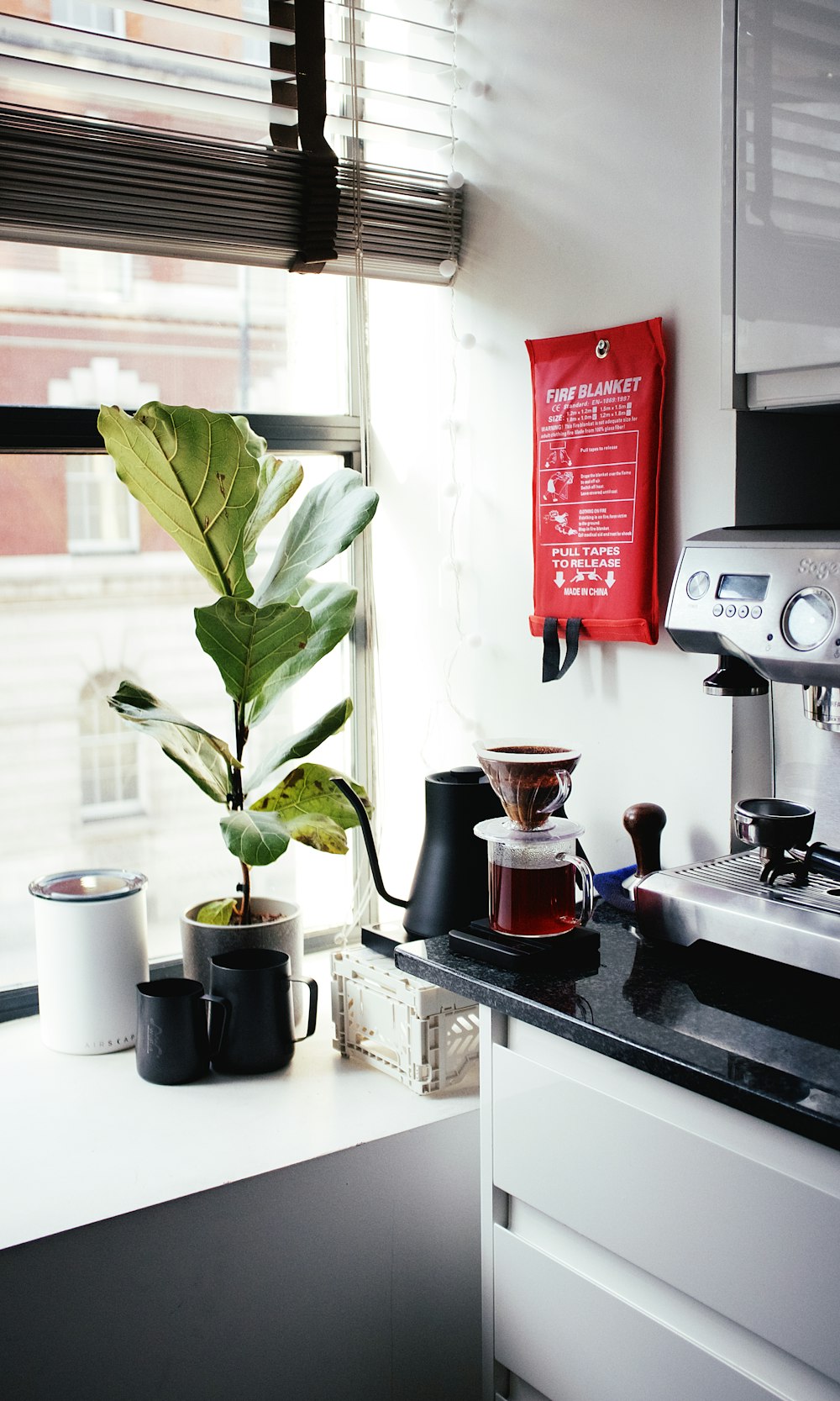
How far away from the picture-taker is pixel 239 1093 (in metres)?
1.71

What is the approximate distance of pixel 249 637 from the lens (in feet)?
5.48

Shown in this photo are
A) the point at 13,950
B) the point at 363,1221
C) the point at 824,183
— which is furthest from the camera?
the point at 13,950

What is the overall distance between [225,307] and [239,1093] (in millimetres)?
1282

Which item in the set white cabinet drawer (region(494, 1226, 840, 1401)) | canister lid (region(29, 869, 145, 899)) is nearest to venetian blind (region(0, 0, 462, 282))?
canister lid (region(29, 869, 145, 899))

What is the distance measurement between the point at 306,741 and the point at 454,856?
271mm

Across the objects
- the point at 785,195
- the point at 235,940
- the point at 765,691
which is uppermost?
the point at 785,195

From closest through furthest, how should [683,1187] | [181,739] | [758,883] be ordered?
1. [683,1187]
2. [758,883]
3. [181,739]

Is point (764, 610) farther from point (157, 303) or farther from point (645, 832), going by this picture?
point (157, 303)

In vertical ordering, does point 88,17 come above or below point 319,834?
above

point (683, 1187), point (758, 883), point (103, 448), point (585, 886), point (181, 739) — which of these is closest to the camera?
point (683, 1187)

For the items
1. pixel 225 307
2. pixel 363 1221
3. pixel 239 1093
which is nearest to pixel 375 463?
pixel 225 307

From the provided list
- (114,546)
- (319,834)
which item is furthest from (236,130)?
(319,834)

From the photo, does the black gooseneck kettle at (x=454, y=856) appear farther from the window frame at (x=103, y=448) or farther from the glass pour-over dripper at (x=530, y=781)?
the window frame at (x=103, y=448)

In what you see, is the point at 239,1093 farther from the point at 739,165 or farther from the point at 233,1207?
the point at 739,165
